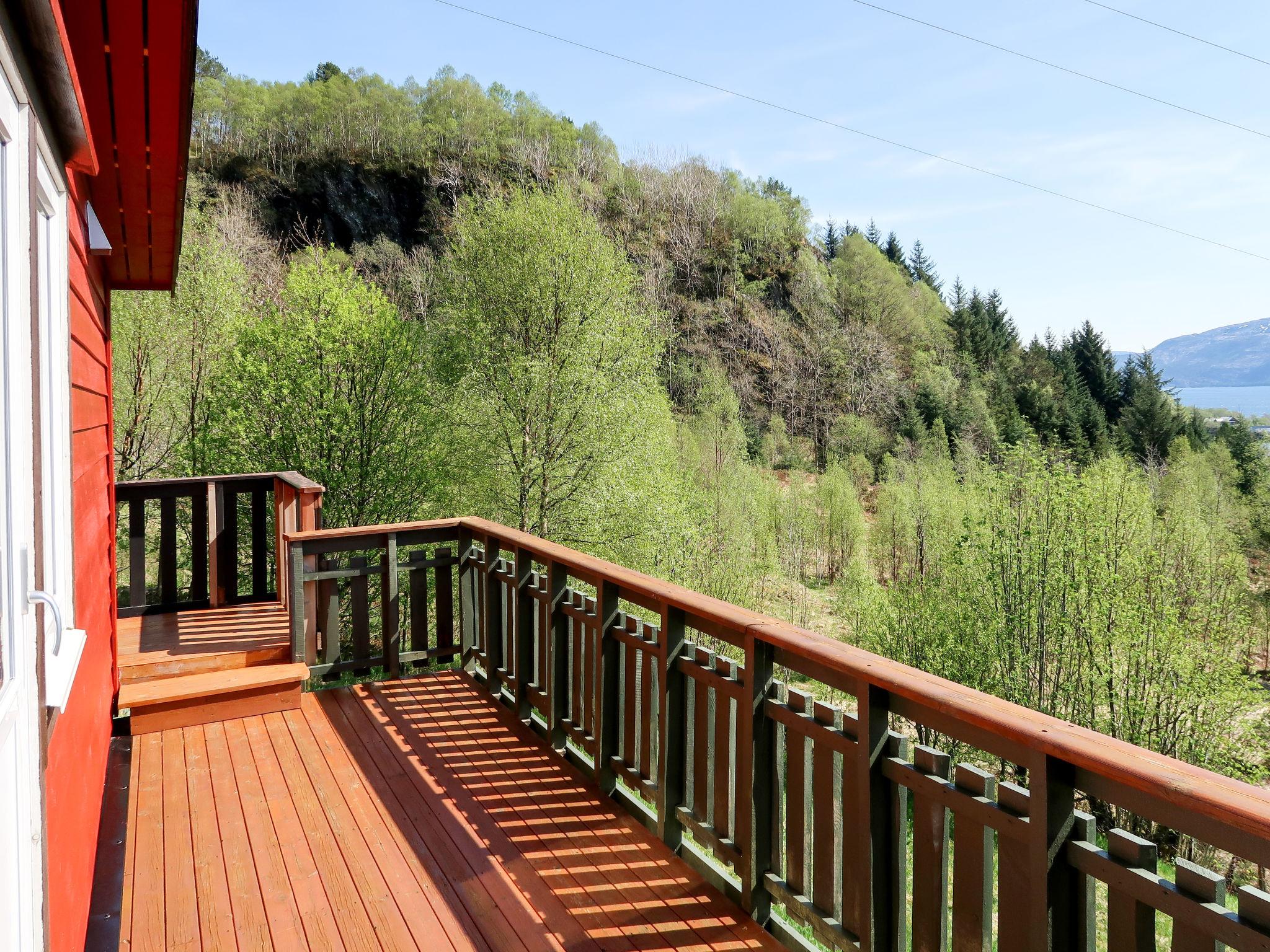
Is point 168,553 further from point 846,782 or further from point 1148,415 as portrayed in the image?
point 1148,415

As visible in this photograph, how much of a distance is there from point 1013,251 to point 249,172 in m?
40.8

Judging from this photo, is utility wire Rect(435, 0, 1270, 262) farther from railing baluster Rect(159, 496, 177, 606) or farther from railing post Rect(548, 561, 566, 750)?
railing post Rect(548, 561, 566, 750)

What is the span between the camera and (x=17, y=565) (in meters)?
1.38

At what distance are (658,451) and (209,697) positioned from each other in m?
15.3

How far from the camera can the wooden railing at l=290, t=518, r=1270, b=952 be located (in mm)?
1426

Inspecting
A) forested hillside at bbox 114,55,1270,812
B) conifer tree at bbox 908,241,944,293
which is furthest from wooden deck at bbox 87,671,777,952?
conifer tree at bbox 908,241,944,293

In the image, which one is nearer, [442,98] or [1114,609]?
[1114,609]

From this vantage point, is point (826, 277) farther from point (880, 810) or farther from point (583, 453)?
point (880, 810)

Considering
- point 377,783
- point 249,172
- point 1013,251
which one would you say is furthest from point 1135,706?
point 249,172

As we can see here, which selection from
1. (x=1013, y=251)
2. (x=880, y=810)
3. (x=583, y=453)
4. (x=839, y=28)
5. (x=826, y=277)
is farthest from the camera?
(x=826, y=277)

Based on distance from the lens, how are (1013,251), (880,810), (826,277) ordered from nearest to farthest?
(880,810), (1013,251), (826,277)

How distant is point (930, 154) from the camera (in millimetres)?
16812

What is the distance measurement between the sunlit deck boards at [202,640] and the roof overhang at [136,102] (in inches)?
89.3

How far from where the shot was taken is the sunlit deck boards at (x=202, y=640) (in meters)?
4.61
